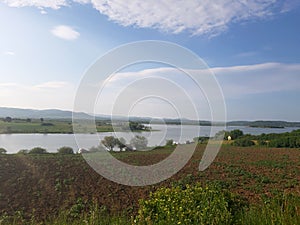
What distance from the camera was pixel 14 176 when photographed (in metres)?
12.0

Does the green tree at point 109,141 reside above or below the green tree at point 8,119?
below

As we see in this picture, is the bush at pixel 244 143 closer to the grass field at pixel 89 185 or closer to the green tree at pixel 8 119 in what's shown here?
the grass field at pixel 89 185

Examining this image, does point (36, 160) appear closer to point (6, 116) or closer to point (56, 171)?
point (56, 171)

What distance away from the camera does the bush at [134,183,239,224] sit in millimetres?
3730

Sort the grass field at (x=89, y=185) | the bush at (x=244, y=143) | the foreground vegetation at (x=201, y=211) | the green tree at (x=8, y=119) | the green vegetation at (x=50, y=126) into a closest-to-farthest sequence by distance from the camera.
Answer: the foreground vegetation at (x=201, y=211) < the green vegetation at (x=50, y=126) < the grass field at (x=89, y=185) < the bush at (x=244, y=143) < the green tree at (x=8, y=119)

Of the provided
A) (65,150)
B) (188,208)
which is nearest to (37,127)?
(65,150)

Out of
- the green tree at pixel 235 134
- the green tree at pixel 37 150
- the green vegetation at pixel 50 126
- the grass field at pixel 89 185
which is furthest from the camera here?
the green tree at pixel 235 134

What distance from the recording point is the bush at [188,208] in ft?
12.2

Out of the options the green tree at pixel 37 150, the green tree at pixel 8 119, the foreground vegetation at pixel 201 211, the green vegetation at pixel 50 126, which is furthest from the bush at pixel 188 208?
the green tree at pixel 8 119

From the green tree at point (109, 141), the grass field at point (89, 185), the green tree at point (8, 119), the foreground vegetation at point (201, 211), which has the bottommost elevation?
the grass field at point (89, 185)

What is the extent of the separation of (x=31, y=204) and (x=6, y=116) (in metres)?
26.4

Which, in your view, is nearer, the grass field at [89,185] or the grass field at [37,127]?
the grass field at [89,185]

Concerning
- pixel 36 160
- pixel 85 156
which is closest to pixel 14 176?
pixel 36 160

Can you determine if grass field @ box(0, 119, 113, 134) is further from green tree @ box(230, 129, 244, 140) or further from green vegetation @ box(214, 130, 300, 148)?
green tree @ box(230, 129, 244, 140)
